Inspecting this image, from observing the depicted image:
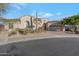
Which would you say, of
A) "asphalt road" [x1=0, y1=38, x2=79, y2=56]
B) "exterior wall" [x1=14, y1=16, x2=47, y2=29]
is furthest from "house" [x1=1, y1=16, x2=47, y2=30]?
"asphalt road" [x1=0, y1=38, x2=79, y2=56]

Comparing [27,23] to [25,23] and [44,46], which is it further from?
[44,46]

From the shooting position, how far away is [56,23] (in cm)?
4156

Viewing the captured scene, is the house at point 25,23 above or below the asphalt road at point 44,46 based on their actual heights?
above

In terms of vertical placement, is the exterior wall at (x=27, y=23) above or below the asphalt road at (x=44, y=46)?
above

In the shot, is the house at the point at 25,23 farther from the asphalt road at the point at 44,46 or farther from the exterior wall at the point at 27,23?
the asphalt road at the point at 44,46

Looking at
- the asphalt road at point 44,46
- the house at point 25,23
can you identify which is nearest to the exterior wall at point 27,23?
the house at point 25,23

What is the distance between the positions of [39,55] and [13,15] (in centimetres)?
46

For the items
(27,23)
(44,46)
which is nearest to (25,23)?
(27,23)

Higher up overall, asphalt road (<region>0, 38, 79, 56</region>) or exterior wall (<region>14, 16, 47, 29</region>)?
exterior wall (<region>14, 16, 47, 29</region>)

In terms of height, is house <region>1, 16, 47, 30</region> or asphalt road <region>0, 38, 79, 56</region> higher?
house <region>1, 16, 47, 30</region>

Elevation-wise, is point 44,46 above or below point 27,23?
below

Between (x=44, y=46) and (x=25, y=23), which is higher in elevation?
(x=25, y=23)

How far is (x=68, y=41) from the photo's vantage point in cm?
4156

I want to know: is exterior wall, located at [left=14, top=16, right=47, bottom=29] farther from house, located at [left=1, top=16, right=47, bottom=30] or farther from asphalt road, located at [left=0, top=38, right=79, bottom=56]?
asphalt road, located at [left=0, top=38, right=79, bottom=56]
